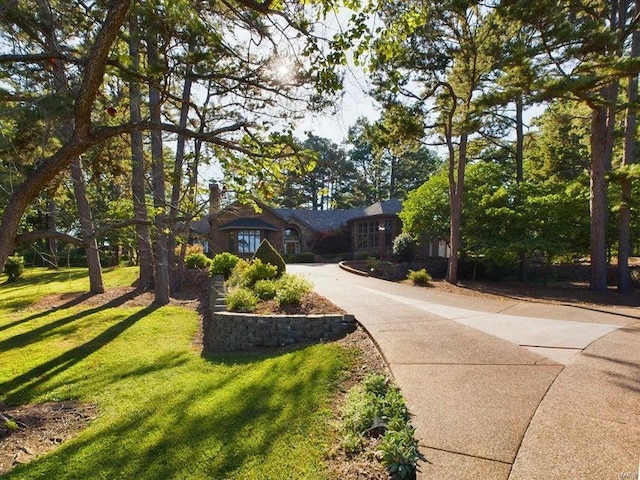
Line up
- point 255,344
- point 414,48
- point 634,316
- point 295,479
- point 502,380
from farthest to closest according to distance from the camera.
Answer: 1. point 414,48
2. point 634,316
3. point 255,344
4. point 502,380
5. point 295,479

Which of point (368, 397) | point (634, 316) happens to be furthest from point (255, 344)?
point (634, 316)

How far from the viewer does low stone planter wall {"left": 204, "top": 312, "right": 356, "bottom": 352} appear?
739 cm

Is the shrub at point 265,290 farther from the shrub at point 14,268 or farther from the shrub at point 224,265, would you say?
the shrub at point 14,268

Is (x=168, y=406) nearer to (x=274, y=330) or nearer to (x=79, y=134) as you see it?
(x=274, y=330)

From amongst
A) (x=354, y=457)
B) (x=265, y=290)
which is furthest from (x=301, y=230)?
(x=354, y=457)

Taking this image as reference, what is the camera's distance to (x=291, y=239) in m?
35.5

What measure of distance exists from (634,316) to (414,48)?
440 inches

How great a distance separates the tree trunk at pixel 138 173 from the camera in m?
5.65

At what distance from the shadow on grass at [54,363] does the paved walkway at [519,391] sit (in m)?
5.95

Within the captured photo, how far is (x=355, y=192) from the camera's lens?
49.2 m

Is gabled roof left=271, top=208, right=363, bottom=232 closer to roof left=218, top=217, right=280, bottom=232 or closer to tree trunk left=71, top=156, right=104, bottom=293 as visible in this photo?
roof left=218, top=217, right=280, bottom=232

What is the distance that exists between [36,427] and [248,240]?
26745 millimetres

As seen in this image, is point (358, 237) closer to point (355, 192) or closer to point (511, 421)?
point (355, 192)

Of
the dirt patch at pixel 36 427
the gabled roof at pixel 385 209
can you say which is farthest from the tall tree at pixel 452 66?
the gabled roof at pixel 385 209
